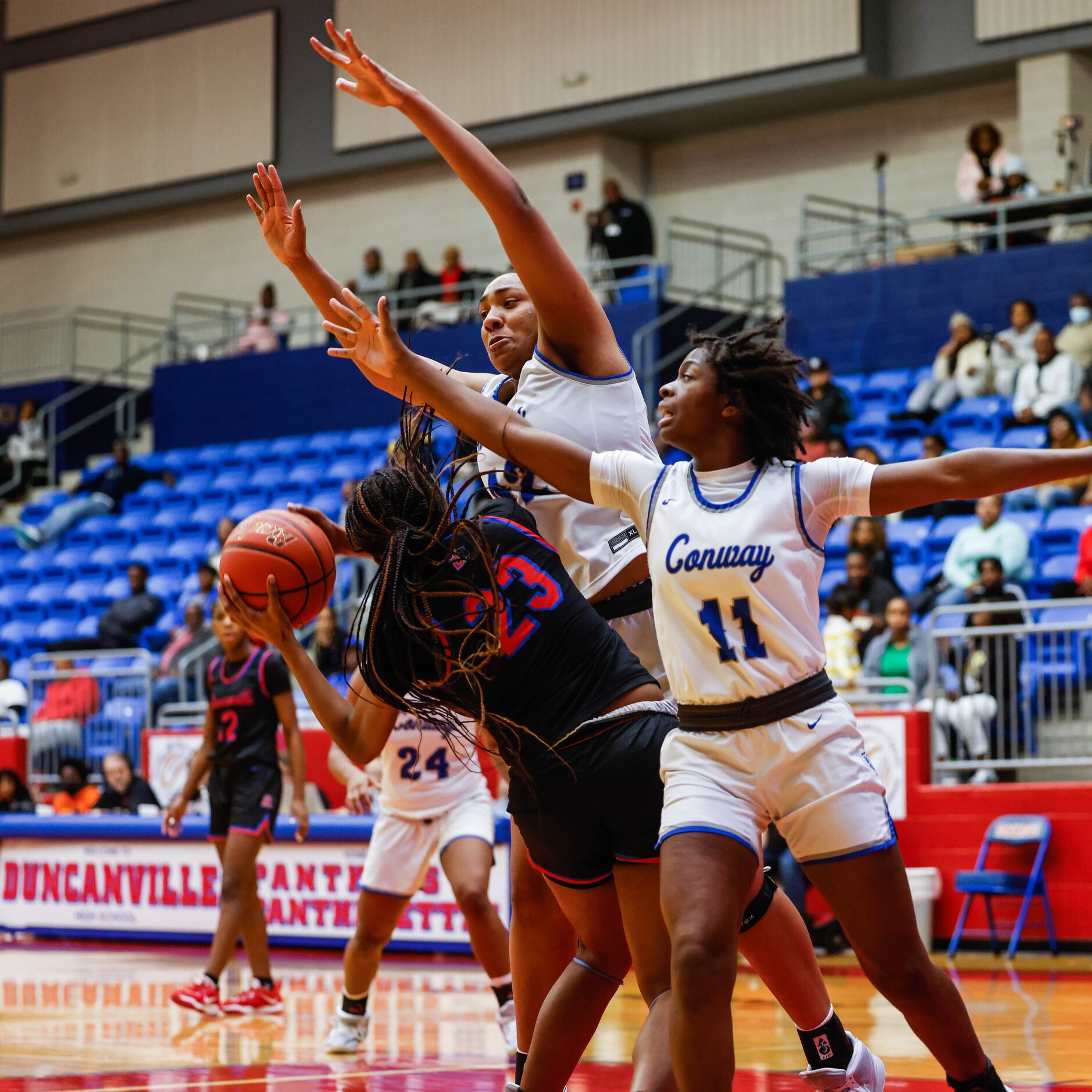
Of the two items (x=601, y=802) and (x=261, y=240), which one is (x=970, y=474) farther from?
(x=261, y=240)

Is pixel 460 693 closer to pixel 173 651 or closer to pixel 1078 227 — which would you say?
pixel 173 651

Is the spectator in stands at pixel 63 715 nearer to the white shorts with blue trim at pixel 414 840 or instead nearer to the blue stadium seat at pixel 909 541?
the blue stadium seat at pixel 909 541

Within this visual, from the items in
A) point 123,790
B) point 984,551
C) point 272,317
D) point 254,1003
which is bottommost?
point 254,1003

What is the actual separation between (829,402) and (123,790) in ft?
22.1

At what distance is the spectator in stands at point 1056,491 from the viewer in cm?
1302

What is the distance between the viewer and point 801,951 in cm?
433

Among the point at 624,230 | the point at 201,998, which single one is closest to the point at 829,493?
the point at 201,998

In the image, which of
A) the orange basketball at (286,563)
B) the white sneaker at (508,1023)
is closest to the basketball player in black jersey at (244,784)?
the white sneaker at (508,1023)

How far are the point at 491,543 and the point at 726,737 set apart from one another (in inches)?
28.4

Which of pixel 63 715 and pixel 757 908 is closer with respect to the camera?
pixel 757 908

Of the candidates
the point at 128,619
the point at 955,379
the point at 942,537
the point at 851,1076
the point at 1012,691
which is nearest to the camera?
the point at 851,1076

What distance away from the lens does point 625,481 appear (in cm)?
414

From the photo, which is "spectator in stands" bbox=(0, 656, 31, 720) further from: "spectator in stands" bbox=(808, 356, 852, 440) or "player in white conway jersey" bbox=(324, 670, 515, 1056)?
"player in white conway jersey" bbox=(324, 670, 515, 1056)

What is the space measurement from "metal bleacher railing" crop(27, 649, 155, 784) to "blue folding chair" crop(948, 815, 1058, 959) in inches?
251
